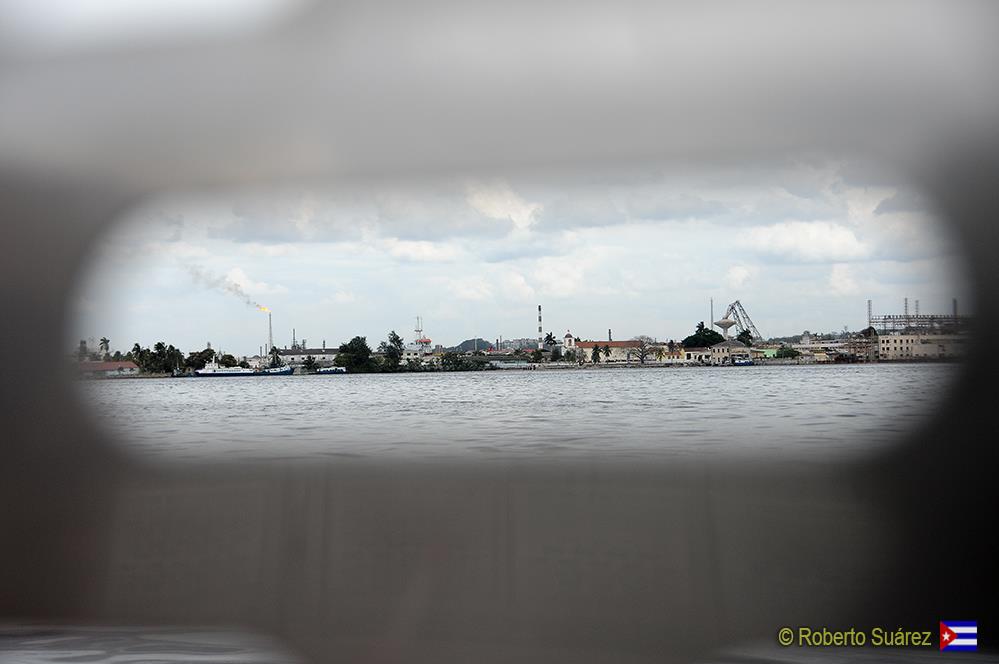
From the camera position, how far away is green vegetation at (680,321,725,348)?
4660 millimetres

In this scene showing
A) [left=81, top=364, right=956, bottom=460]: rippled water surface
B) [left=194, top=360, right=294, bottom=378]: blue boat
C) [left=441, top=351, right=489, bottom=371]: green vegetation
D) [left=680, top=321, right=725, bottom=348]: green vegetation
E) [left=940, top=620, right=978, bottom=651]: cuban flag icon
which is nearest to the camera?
[left=940, top=620, right=978, bottom=651]: cuban flag icon

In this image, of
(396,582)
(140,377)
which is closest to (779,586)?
(396,582)

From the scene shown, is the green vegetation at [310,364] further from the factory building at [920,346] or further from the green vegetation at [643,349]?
the factory building at [920,346]

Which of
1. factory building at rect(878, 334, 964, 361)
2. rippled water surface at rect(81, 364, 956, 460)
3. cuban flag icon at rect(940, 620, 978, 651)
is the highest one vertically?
factory building at rect(878, 334, 964, 361)

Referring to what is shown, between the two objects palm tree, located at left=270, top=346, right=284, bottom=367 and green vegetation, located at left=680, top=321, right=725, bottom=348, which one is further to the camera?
palm tree, located at left=270, top=346, right=284, bottom=367

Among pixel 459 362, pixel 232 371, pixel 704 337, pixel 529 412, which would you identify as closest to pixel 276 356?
pixel 232 371

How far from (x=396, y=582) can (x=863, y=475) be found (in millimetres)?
2141

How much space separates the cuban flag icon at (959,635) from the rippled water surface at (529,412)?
107cm

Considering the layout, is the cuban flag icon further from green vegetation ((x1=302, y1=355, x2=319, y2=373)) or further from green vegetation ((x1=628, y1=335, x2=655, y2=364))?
green vegetation ((x1=302, y1=355, x2=319, y2=373))

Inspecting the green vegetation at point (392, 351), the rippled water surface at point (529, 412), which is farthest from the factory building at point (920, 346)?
the green vegetation at point (392, 351)

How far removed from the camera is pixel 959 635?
9.38 ft

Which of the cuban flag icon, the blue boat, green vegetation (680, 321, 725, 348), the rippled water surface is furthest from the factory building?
the blue boat

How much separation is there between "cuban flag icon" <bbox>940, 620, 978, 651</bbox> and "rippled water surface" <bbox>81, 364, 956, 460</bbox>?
1.07 m

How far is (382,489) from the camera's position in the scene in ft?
14.6
